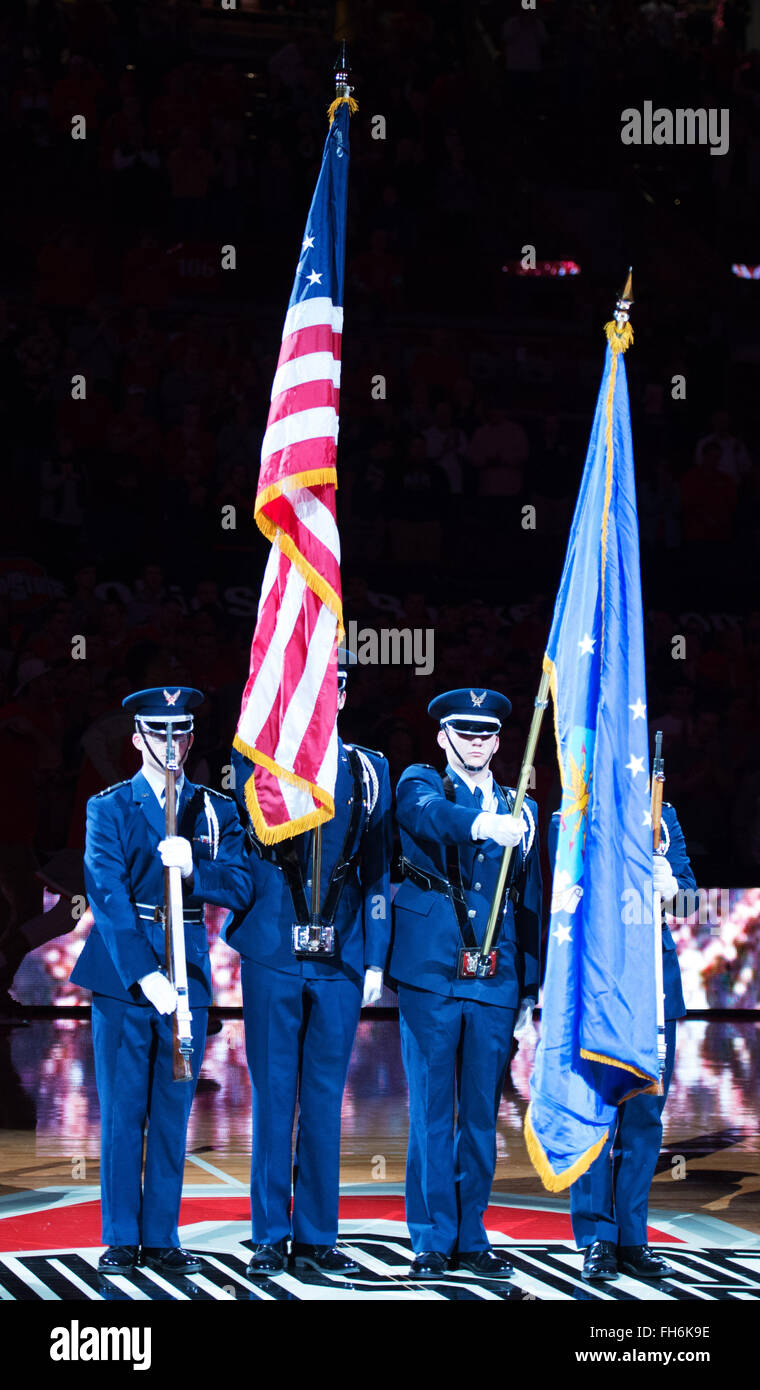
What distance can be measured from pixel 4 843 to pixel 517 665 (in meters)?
3.42

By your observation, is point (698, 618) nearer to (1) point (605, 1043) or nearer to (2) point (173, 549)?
(2) point (173, 549)

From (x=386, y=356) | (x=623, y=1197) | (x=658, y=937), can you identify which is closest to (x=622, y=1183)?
(x=623, y=1197)

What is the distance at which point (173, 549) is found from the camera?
38.3 ft

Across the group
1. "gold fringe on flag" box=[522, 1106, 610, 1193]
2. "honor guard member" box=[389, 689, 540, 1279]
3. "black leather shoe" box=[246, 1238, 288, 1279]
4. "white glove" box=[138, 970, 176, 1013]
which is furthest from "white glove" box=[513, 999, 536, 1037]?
"white glove" box=[138, 970, 176, 1013]

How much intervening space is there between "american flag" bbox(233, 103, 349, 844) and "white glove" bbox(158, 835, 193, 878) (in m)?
0.35

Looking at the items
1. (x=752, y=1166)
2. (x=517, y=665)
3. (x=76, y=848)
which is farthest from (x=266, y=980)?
(x=517, y=665)

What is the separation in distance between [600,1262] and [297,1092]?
103 centimetres

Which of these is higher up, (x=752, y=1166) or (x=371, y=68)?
(x=371, y=68)

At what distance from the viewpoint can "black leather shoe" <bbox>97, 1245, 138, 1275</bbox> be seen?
5.24 metres

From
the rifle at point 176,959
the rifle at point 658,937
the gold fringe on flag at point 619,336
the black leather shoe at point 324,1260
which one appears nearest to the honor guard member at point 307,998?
the black leather shoe at point 324,1260

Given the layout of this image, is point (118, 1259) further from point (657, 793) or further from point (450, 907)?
point (657, 793)

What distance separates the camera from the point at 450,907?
5.61 meters

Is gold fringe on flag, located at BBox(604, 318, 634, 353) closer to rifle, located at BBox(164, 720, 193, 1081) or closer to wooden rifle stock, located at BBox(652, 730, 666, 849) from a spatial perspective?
wooden rifle stock, located at BBox(652, 730, 666, 849)

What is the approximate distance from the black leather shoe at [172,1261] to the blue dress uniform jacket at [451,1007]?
2.16 feet
